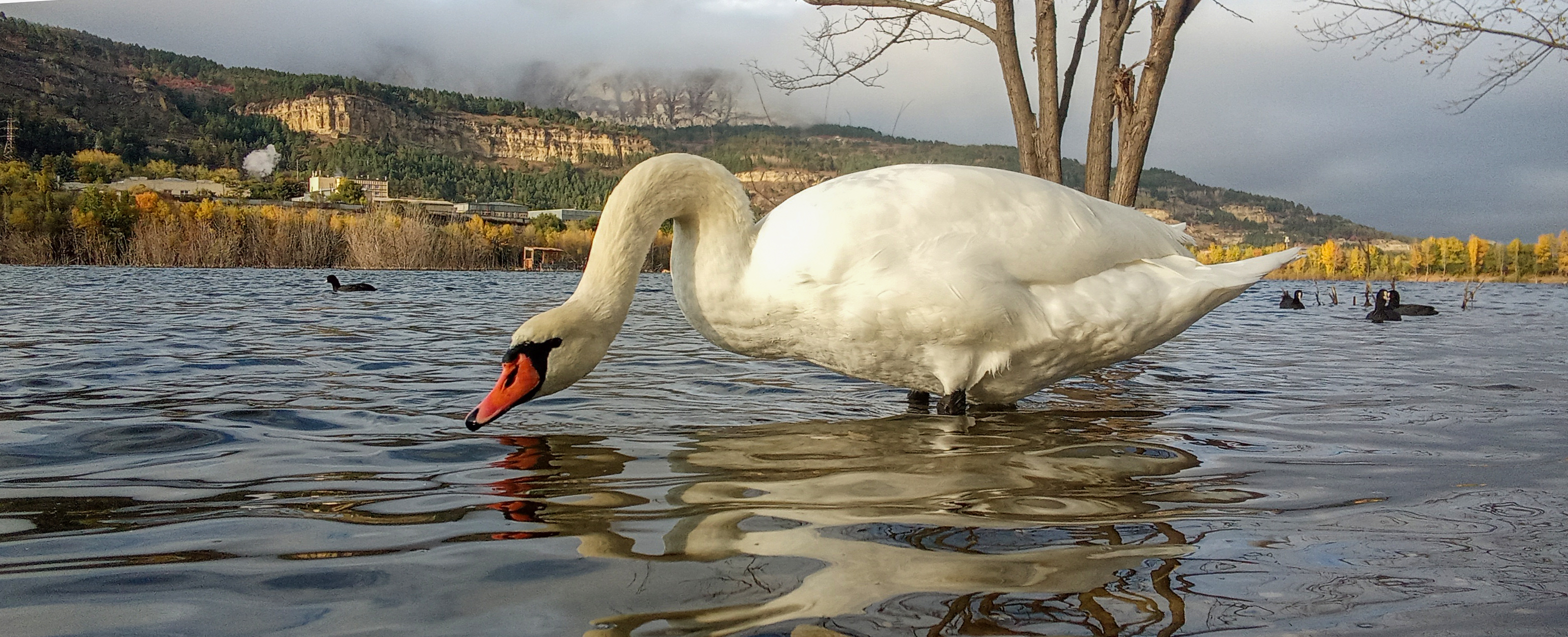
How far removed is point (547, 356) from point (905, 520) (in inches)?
77.1

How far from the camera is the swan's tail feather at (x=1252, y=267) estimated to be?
14.9ft

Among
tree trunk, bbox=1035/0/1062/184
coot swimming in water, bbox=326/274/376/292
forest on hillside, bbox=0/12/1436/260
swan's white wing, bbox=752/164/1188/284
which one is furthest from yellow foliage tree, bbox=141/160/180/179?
swan's white wing, bbox=752/164/1188/284

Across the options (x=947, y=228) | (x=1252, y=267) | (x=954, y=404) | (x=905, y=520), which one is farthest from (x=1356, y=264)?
(x=905, y=520)

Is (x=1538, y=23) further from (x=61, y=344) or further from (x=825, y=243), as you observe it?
(x=61, y=344)

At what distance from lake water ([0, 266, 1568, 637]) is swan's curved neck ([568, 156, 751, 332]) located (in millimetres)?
607

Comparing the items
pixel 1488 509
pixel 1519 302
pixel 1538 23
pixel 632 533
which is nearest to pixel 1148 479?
pixel 1488 509

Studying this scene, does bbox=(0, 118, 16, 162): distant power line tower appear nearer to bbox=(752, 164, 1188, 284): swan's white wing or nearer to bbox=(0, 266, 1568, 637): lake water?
bbox=(0, 266, 1568, 637): lake water

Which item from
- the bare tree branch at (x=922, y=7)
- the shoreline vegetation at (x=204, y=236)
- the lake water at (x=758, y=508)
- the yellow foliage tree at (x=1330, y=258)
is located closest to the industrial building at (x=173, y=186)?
the shoreline vegetation at (x=204, y=236)

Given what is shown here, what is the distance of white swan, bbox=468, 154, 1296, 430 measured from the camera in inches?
153

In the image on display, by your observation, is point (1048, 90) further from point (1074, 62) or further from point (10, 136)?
point (10, 136)

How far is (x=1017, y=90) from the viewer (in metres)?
10.6

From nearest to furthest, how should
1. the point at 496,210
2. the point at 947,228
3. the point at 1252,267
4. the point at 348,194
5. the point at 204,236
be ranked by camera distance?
the point at 947,228 < the point at 1252,267 < the point at 204,236 < the point at 348,194 < the point at 496,210

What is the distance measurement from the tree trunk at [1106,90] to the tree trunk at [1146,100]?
14 centimetres

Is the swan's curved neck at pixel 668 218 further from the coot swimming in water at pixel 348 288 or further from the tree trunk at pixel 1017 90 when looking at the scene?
the coot swimming in water at pixel 348 288
